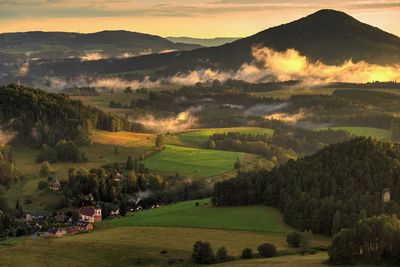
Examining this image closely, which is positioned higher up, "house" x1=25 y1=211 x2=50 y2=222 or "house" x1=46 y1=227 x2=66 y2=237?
"house" x1=46 y1=227 x2=66 y2=237

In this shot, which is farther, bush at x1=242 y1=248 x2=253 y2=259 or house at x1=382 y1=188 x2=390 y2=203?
house at x1=382 y1=188 x2=390 y2=203

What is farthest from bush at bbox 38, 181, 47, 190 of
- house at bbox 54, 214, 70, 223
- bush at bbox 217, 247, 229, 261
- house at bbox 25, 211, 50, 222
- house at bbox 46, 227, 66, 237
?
bush at bbox 217, 247, 229, 261

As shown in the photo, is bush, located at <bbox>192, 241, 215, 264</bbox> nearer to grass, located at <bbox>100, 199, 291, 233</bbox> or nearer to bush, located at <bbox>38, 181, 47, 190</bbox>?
grass, located at <bbox>100, 199, 291, 233</bbox>

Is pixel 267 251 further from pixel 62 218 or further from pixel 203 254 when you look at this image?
pixel 62 218

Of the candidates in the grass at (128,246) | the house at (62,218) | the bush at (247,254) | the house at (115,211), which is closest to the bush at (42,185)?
the house at (115,211)

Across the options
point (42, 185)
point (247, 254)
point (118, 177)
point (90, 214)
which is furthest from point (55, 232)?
point (118, 177)

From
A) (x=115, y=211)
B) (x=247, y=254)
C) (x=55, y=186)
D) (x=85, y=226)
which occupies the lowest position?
(x=115, y=211)
